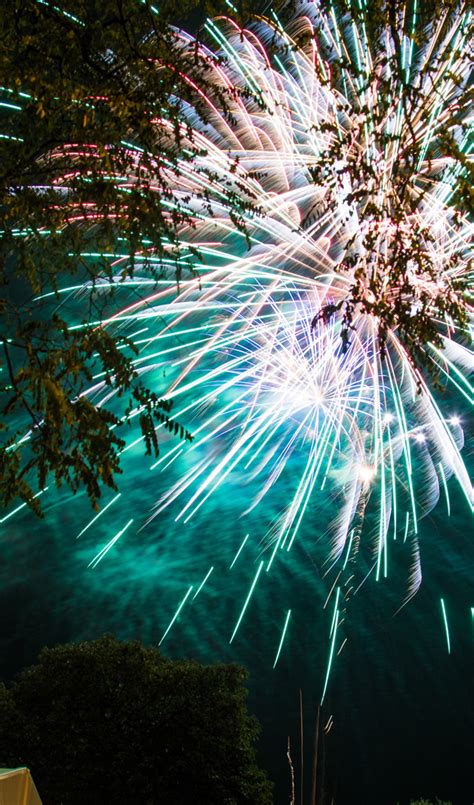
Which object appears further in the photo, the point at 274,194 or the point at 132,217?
the point at 274,194

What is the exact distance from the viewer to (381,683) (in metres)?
17.7

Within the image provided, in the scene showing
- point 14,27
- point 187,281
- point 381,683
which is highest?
point 14,27

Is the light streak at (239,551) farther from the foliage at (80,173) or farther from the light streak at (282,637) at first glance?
the foliage at (80,173)

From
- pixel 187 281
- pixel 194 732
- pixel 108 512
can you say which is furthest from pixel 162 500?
pixel 194 732

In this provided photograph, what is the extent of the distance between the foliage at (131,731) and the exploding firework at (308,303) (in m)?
4.31

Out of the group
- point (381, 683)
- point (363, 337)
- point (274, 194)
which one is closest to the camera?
point (274, 194)

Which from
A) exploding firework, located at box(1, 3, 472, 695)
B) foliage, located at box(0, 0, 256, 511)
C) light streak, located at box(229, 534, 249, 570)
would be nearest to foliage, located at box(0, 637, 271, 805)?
exploding firework, located at box(1, 3, 472, 695)

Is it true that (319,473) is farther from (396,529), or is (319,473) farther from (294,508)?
(396,529)

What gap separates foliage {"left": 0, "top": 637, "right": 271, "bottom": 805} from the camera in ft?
35.0

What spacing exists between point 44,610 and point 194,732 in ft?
27.3

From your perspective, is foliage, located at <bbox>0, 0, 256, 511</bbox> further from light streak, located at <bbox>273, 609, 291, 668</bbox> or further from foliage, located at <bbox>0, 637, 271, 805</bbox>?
light streak, located at <bbox>273, 609, 291, 668</bbox>

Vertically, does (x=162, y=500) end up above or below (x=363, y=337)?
below

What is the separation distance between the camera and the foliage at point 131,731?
35.0 feet

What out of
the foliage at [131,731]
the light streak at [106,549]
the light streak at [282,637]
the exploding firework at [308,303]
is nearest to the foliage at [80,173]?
the exploding firework at [308,303]
